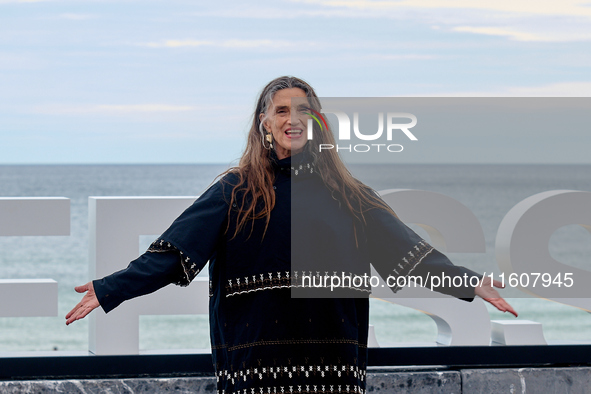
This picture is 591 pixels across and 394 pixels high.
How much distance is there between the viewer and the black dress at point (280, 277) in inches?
99.0

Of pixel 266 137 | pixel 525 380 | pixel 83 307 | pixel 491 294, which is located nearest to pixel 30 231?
pixel 83 307

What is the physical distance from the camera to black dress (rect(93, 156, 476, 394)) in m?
2.51

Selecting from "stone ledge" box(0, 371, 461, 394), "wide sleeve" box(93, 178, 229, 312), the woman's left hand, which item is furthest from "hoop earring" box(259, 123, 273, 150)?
"stone ledge" box(0, 371, 461, 394)

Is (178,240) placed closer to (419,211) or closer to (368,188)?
(368,188)

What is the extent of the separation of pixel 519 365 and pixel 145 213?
2.06m

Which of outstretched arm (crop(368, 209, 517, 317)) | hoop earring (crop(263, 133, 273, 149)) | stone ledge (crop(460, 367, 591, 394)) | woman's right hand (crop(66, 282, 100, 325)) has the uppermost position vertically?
hoop earring (crop(263, 133, 273, 149))

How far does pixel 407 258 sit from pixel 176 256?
0.80 meters

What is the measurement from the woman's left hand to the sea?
0.92 meters

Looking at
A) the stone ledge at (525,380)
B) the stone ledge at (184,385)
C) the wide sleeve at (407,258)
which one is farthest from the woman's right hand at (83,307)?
the stone ledge at (525,380)

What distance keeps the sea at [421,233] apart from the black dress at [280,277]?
0.98 metres

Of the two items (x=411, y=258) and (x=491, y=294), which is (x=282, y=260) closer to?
(x=411, y=258)

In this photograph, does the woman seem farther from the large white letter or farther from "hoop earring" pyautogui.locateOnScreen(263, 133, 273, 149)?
the large white letter

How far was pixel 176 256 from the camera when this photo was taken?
98.0 inches

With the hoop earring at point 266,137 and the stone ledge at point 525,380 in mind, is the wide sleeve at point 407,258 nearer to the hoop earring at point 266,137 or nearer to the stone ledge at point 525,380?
the hoop earring at point 266,137
